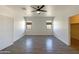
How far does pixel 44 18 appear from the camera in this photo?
4.71 feet

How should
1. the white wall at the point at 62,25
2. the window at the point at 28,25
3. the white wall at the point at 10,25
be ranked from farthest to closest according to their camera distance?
the window at the point at 28,25, the white wall at the point at 62,25, the white wall at the point at 10,25

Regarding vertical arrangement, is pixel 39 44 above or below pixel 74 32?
below

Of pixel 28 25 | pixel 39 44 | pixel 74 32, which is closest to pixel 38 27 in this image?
pixel 28 25

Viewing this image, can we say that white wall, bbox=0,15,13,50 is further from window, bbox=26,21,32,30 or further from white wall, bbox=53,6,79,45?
white wall, bbox=53,6,79,45

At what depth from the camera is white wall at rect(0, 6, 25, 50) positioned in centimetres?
120

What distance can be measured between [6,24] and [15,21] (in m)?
0.17

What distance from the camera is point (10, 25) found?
1.29 metres

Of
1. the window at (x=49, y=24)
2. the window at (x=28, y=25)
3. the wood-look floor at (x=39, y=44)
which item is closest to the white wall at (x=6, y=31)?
the wood-look floor at (x=39, y=44)

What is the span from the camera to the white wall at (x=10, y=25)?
120 cm

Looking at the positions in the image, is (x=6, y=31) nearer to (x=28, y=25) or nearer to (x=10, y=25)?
(x=10, y=25)

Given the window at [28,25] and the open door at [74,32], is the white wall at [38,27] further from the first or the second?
the open door at [74,32]

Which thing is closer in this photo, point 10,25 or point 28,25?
point 10,25
